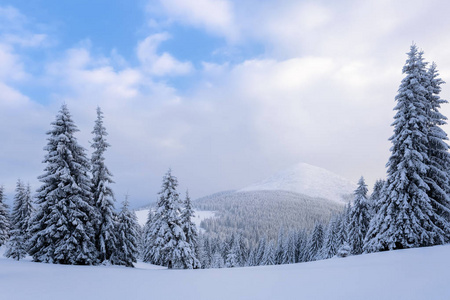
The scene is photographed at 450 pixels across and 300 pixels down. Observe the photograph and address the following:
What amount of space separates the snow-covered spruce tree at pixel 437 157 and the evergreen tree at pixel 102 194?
2566 centimetres

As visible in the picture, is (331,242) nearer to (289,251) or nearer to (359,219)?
(359,219)

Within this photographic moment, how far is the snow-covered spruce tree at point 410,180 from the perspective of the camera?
15.1 metres

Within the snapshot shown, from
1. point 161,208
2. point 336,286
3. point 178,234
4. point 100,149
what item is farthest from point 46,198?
point 336,286

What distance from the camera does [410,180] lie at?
15.9 m

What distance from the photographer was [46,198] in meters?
17.8

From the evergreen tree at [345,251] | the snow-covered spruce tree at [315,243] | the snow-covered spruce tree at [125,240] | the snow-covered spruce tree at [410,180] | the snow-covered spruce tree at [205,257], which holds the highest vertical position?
the snow-covered spruce tree at [410,180]

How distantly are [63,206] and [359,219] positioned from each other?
105 feet

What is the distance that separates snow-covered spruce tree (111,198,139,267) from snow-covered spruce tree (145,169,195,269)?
286 centimetres

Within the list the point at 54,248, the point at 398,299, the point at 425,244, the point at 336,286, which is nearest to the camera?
the point at 398,299

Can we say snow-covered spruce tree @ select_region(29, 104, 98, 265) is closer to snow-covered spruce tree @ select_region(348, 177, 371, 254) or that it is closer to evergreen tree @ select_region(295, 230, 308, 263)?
snow-covered spruce tree @ select_region(348, 177, 371, 254)

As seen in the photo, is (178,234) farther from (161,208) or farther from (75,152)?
(75,152)

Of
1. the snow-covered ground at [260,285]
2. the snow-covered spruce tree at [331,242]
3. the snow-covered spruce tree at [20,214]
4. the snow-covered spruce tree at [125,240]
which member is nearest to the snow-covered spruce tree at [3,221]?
the snow-covered spruce tree at [20,214]

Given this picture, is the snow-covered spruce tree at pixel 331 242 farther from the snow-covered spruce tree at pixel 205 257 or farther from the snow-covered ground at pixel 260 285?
the snow-covered ground at pixel 260 285

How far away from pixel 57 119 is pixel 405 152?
2625 cm
